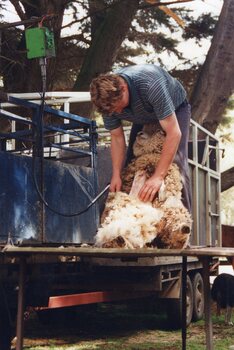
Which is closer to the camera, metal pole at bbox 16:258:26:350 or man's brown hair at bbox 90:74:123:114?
metal pole at bbox 16:258:26:350

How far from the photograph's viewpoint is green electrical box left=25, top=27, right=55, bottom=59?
6273mm

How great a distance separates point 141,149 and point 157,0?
7950 mm

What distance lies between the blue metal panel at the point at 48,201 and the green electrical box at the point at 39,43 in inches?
45.1

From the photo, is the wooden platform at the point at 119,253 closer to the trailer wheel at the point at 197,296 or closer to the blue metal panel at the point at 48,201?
the blue metal panel at the point at 48,201

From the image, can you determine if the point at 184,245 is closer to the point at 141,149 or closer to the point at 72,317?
the point at 141,149

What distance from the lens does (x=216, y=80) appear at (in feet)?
39.4

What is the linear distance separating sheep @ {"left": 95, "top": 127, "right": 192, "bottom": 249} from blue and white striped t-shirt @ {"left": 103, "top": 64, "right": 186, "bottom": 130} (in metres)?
0.29

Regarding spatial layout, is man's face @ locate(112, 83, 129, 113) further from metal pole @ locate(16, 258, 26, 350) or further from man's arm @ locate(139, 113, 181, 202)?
metal pole @ locate(16, 258, 26, 350)

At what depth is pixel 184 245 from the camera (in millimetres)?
4496

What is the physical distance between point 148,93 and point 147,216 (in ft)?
2.93

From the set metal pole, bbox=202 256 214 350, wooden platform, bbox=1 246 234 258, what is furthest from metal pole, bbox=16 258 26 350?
metal pole, bbox=202 256 214 350

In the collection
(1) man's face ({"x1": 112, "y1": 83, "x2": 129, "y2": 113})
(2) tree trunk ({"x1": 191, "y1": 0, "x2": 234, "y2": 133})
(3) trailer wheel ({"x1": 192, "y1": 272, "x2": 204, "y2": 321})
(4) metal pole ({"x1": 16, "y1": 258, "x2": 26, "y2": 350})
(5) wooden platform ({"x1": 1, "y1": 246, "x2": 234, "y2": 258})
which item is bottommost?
(3) trailer wheel ({"x1": 192, "y1": 272, "x2": 204, "y2": 321})

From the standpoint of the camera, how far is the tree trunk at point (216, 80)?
12000mm

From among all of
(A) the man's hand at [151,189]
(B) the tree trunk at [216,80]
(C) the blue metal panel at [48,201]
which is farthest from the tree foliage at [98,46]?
(A) the man's hand at [151,189]
